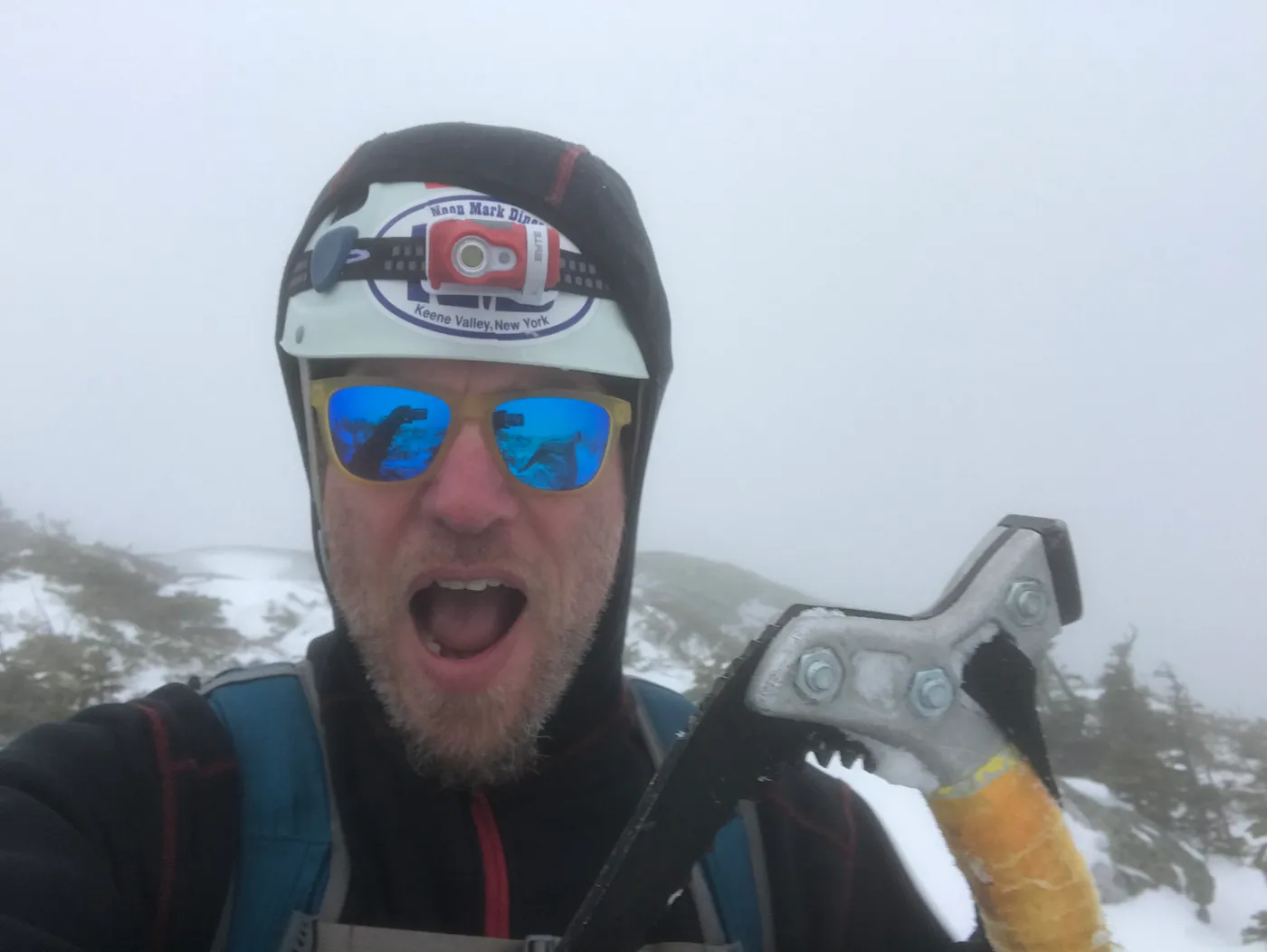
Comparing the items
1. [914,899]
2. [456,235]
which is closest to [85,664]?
[456,235]

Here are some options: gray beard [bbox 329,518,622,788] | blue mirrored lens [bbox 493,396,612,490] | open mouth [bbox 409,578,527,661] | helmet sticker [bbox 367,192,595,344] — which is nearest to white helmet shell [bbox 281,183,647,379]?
helmet sticker [bbox 367,192,595,344]

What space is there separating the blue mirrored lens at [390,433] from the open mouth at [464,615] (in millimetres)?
289

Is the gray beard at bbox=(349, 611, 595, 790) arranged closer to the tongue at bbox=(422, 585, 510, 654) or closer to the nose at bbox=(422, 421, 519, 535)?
the tongue at bbox=(422, 585, 510, 654)

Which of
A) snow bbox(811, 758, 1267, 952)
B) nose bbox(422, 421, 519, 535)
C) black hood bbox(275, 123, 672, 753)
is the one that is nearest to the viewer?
nose bbox(422, 421, 519, 535)

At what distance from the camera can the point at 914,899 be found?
1.70 meters

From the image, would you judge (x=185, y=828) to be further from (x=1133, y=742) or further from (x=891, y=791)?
(x=1133, y=742)

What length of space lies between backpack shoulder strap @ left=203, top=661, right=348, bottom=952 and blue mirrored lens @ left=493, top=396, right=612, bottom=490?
75cm

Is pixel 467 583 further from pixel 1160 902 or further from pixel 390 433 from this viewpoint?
pixel 1160 902

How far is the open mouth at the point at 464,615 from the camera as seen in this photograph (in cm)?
174

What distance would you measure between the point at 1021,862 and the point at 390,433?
138 cm

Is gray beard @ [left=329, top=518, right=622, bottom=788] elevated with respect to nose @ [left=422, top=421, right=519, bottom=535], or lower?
lower

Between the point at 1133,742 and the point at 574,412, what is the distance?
609 cm

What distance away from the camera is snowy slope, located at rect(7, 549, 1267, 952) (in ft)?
11.5

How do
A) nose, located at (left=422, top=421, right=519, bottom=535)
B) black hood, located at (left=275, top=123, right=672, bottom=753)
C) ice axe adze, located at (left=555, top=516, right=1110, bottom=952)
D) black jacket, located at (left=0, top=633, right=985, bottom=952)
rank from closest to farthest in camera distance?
ice axe adze, located at (left=555, top=516, right=1110, bottom=952), black jacket, located at (left=0, top=633, right=985, bottom=952), nose, located at (left=422, top=421, right=519, bottom=535), black hood, located at (left=275, top=123, right=672, bottom=753)
